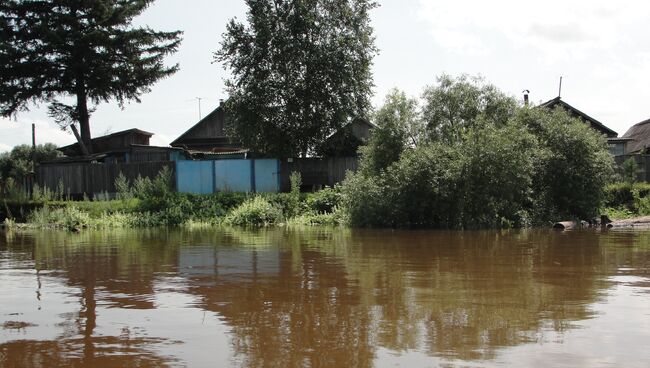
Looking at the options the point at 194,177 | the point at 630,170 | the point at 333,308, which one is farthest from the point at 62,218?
the point at 630,170

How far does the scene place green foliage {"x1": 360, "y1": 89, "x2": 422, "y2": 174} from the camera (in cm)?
2470

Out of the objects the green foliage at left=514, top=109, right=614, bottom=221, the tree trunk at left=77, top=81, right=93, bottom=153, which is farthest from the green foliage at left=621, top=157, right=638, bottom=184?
the tree trunk at left=77, top=81, right=93, bottom=153

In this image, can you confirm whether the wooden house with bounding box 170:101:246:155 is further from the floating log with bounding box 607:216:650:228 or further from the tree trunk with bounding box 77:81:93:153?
the floating log with bounding box 607:216:650:228

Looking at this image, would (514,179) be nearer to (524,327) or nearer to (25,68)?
(524,327)

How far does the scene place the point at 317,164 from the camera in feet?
107

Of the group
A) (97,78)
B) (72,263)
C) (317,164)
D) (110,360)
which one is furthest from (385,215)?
(97,78)

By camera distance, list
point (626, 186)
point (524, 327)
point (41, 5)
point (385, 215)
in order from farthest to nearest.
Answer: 1. point (41, 5)
2. point (626, 186)
3. point (385, 215)
4. point (524, 327)

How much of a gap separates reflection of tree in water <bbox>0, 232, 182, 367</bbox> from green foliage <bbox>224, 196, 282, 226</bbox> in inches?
277

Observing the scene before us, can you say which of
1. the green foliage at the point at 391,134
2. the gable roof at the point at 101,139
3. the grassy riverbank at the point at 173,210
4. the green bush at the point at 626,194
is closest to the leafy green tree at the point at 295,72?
the grassy riverbank at the point at 173,210

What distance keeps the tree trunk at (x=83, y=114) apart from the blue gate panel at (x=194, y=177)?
31.1ft

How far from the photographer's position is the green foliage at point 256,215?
2630cm

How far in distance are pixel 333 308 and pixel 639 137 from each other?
44057 millimetres

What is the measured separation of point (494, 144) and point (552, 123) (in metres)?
4.18

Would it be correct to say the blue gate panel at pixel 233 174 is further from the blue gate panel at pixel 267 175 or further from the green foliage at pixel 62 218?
the green foliage at pixel 62 218
